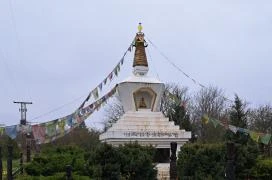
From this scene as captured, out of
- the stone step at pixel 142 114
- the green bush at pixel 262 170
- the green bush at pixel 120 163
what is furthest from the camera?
the stone step at pixel 142 114

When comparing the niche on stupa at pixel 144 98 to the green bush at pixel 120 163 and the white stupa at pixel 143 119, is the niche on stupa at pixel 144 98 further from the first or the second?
the green bush at pixel 120 163

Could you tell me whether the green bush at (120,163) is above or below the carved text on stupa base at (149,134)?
below

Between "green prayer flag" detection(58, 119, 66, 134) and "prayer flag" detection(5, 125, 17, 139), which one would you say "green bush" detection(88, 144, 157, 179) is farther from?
"green prayer flag" detection(58, 119, 66, 134)

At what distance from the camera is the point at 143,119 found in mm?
28266

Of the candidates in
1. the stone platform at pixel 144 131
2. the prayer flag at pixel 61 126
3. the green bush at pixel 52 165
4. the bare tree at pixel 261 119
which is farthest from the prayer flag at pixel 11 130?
the bare tree at pixel 261 119

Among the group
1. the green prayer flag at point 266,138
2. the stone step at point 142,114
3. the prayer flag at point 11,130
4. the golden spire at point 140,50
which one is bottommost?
the green prayer flag at point 266,138

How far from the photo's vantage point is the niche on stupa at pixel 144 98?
29814 millimetres

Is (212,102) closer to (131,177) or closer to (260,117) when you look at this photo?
(260,117)

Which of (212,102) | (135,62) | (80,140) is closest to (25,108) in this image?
(80,140)

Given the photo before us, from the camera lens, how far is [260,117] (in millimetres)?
54781

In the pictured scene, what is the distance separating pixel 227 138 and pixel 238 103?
3.52 meters

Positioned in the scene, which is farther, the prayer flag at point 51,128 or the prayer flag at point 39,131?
the prayer flag at point 51,128

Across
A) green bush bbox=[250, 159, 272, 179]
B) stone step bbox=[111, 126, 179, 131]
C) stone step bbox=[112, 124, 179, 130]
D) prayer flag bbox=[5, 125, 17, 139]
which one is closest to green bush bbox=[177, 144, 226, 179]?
green bush bbox=[250, 159, 272, 179]

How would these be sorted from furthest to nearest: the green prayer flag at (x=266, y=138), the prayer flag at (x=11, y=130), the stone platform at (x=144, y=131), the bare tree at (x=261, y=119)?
the bare tree at (x=261, y=119) → the stone platform at (x=144, y=131) → the prayer flag at (x=11, y=130) → the green prayer flag at (x=266, y=138)
